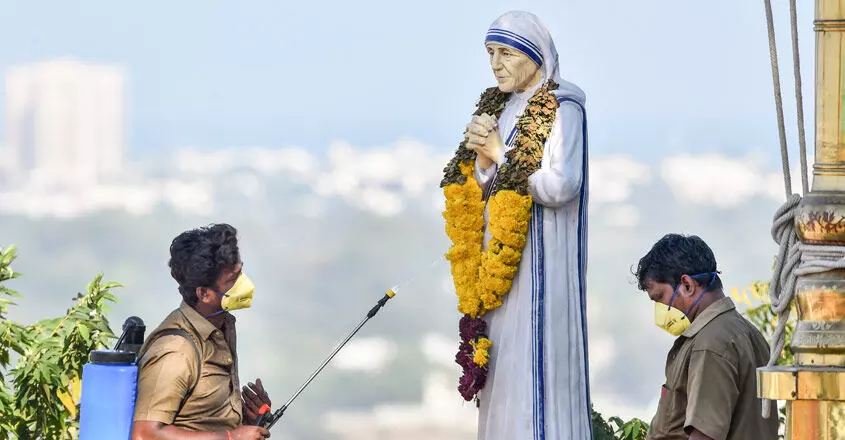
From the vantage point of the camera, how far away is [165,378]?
6.19m

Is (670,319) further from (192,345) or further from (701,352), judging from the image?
(192,345)

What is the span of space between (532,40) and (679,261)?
134 cm

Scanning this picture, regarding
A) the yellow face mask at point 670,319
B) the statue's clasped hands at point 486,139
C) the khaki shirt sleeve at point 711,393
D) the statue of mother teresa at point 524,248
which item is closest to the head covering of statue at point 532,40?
the statue of mother teresa at point 524,248

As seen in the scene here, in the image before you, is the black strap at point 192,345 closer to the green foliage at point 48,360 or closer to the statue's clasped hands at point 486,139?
the statue's clasped hands at point 486,139

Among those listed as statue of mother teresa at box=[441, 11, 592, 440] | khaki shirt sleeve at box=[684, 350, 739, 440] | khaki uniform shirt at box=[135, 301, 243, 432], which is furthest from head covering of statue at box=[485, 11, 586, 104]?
khaki uniform shirt at box=[135, 301, 243, 432]

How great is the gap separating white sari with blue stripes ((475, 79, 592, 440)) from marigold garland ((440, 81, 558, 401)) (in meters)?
0.06

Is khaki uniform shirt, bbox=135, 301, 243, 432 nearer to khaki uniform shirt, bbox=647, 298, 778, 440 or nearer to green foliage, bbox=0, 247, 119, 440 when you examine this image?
khaki uniform shirt, bbox=647, 298, 778, 440

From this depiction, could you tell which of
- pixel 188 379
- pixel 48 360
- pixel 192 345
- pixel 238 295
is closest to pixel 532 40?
pixel 238 295

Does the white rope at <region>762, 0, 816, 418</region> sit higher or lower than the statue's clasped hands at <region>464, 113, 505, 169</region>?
lower

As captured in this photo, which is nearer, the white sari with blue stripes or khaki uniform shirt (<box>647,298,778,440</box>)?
khaki uniform shirt (<box>647,298,778,440</box>)

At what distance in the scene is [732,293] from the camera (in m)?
10.7

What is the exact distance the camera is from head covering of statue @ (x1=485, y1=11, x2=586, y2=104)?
7.23 meters

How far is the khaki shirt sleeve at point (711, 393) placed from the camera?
6195mm

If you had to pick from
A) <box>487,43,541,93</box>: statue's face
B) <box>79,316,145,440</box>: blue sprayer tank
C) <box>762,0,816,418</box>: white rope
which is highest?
<box>487,43,541,93</box>: statue's face
